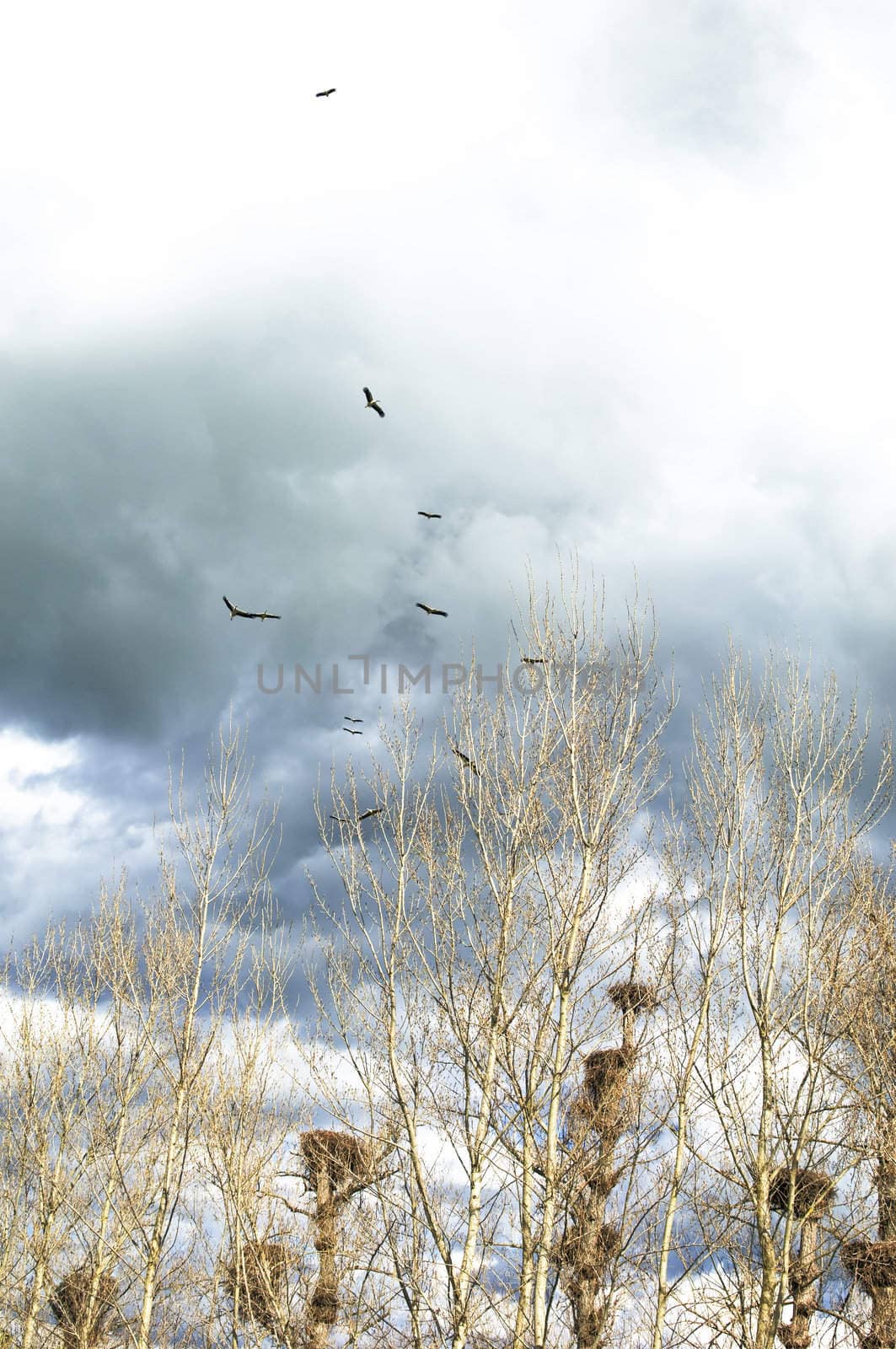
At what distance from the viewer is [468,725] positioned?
35.7ft

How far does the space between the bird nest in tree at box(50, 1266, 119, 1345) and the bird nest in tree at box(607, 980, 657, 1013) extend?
7.98 m

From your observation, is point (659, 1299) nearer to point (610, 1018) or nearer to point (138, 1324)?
point (610, 1018)

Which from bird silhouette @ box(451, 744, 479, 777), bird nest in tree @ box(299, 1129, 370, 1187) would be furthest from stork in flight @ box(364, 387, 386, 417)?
bird nest in tree @ box(299, 1129, 370, 1187)

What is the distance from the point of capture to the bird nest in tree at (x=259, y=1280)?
9.46m

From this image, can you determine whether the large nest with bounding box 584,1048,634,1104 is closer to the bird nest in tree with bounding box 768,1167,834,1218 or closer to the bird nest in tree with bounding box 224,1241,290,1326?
the bird nest in tree with bounding box 768,1167,834,1218

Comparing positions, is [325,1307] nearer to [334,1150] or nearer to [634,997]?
[334,1150]

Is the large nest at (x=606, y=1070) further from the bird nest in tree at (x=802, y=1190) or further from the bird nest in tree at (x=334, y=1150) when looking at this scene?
the bird nest in tree at (x=334, y=1150)

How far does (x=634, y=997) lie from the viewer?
12625 mm

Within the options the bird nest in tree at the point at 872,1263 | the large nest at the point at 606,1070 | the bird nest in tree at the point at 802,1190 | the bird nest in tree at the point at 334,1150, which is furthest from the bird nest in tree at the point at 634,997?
the bird nest in tree at the point at 334,1150

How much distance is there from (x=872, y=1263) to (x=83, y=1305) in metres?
10.7

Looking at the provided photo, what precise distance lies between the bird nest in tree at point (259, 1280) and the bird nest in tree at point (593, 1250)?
10.9 ft

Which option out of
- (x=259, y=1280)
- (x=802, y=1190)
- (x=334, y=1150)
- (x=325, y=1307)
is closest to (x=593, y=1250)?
(x=802, y=1190)

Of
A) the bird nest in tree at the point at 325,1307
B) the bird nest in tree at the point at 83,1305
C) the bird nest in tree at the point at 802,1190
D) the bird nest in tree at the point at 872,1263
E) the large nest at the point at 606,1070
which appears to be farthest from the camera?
the bird nest in tree at the point at 325,1307

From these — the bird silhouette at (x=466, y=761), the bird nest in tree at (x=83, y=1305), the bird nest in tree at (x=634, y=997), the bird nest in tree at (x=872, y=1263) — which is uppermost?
the bird silhouette at (x=466, y=761)
